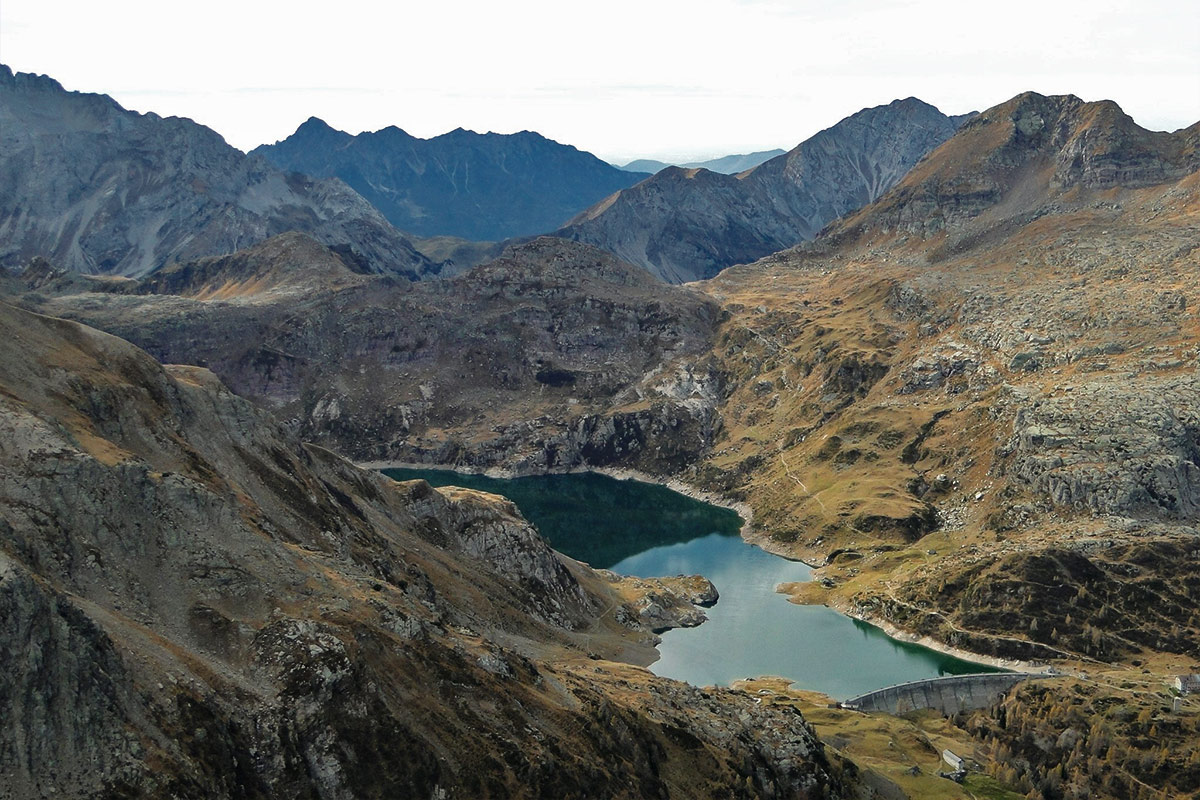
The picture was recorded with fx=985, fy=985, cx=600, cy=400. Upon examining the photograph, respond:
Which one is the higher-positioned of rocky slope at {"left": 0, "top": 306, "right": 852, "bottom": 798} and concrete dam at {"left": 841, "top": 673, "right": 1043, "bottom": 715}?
rocky slope at {"left": 0, "top": 306, "right": 852, "bottom": 798}

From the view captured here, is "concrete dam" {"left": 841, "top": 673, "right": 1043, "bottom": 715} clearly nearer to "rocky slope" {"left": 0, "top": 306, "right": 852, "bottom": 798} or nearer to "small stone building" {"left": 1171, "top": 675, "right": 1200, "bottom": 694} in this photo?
"small stone building" {"left": 1171, "top": 675, "right": 1200, "bottom": 694}

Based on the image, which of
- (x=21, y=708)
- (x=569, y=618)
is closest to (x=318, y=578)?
(x=21, y=708)

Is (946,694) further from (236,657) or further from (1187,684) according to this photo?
(236,657)

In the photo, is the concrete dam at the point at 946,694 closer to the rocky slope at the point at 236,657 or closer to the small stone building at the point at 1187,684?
the small stone building at the point at 1187,684

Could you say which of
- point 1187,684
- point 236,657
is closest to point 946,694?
point 1187,684

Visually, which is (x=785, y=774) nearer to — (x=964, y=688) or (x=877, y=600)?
(x=964, y=688)

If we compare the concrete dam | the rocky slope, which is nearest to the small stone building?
the concrete dam

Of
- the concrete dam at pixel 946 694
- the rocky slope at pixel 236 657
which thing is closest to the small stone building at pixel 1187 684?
the concrete dam at pixel 946 694
